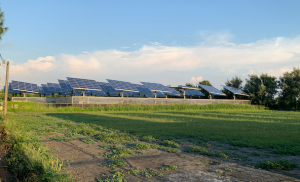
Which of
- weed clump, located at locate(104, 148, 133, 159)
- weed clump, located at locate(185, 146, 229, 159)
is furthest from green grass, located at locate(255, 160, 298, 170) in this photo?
weed clump, located at locate(104, 148, 133, 159)

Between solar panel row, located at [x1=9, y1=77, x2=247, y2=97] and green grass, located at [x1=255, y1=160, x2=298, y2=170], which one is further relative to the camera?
solar panel row, located at [x1=9, y1=77, x2=247, y2=97]

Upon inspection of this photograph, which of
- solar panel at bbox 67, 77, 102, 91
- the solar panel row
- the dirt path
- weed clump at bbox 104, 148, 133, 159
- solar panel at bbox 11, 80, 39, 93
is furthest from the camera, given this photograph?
solar panel at bbox 11, 80, 39, 93

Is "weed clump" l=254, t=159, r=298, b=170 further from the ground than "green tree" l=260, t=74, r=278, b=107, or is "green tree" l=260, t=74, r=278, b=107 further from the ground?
"green tree" l=260, t=74, r=278, b=107

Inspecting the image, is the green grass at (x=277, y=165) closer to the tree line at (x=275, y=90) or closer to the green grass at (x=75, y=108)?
the green grass at (x=75, y=108)

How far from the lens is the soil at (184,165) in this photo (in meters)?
4.33

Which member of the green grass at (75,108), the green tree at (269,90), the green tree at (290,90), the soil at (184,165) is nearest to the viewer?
the soil at (184,165)

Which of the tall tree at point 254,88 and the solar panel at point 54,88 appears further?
the solar panel at point 54,88

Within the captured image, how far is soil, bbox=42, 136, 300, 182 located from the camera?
4.33 m

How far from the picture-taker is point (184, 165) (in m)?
5.14

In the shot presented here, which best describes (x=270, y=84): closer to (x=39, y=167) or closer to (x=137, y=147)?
(x=137, y=147)

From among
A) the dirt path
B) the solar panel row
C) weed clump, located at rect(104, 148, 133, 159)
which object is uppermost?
the solar panel row

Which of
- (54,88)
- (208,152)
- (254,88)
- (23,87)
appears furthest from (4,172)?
(54,88)

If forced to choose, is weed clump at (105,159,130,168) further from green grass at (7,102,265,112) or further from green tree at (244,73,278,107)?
green tree at (244,73,278,107)

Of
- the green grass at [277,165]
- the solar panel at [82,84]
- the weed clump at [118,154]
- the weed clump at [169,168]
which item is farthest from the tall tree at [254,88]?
the weed clump at [169,168]
